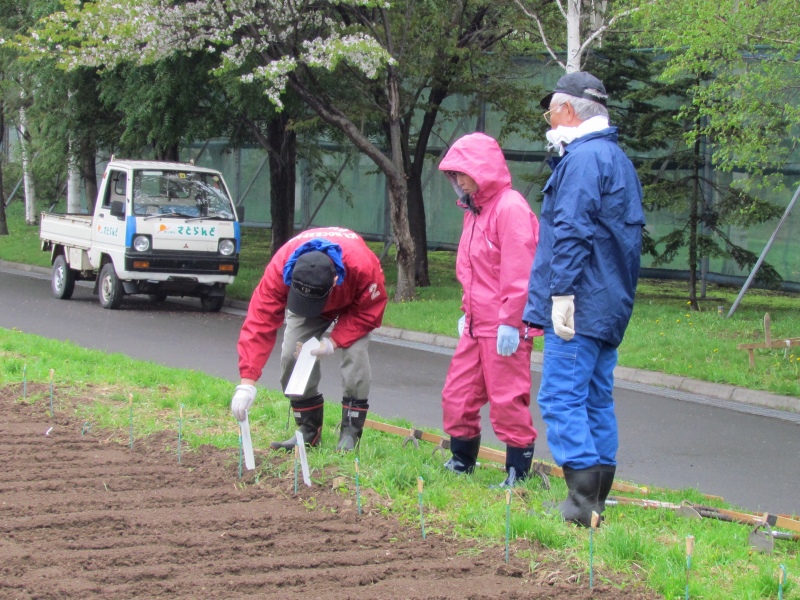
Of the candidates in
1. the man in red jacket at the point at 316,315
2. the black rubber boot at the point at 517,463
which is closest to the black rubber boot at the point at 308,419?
the man in red jacket at the point at 316,315

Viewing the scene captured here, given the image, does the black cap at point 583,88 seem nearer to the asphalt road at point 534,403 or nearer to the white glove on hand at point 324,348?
the white glove on hand at point 324,348

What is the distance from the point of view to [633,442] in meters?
7.97

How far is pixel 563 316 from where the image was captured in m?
4.58

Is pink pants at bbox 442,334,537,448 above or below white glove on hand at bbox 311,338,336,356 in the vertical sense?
below

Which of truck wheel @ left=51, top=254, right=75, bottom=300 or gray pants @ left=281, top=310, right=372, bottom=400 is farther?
truck wheel @ left=51, top=254, right=75, bottom=300

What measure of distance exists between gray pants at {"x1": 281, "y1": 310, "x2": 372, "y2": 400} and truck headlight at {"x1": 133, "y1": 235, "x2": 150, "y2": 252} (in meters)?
→ 9.28

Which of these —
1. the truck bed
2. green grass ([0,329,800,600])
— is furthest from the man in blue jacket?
the truck bed

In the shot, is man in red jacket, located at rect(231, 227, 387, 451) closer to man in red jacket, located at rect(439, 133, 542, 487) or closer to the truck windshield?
man in red jacket, located at rect(439, 133, 542, 487)

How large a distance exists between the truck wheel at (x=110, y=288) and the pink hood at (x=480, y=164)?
10508 millimetres

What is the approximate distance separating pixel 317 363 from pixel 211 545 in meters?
1.75

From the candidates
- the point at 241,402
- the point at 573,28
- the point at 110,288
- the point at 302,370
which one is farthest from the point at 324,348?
the point at 110,288

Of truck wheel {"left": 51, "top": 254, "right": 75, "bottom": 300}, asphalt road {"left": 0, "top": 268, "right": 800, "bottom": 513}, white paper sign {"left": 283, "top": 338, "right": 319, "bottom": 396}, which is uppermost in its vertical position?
white paper sign {"left": 283, "top": 338, "right": 319, "bottom": 396}

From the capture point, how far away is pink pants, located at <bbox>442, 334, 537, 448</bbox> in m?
5.51

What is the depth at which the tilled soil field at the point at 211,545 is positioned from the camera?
13.0 ft
